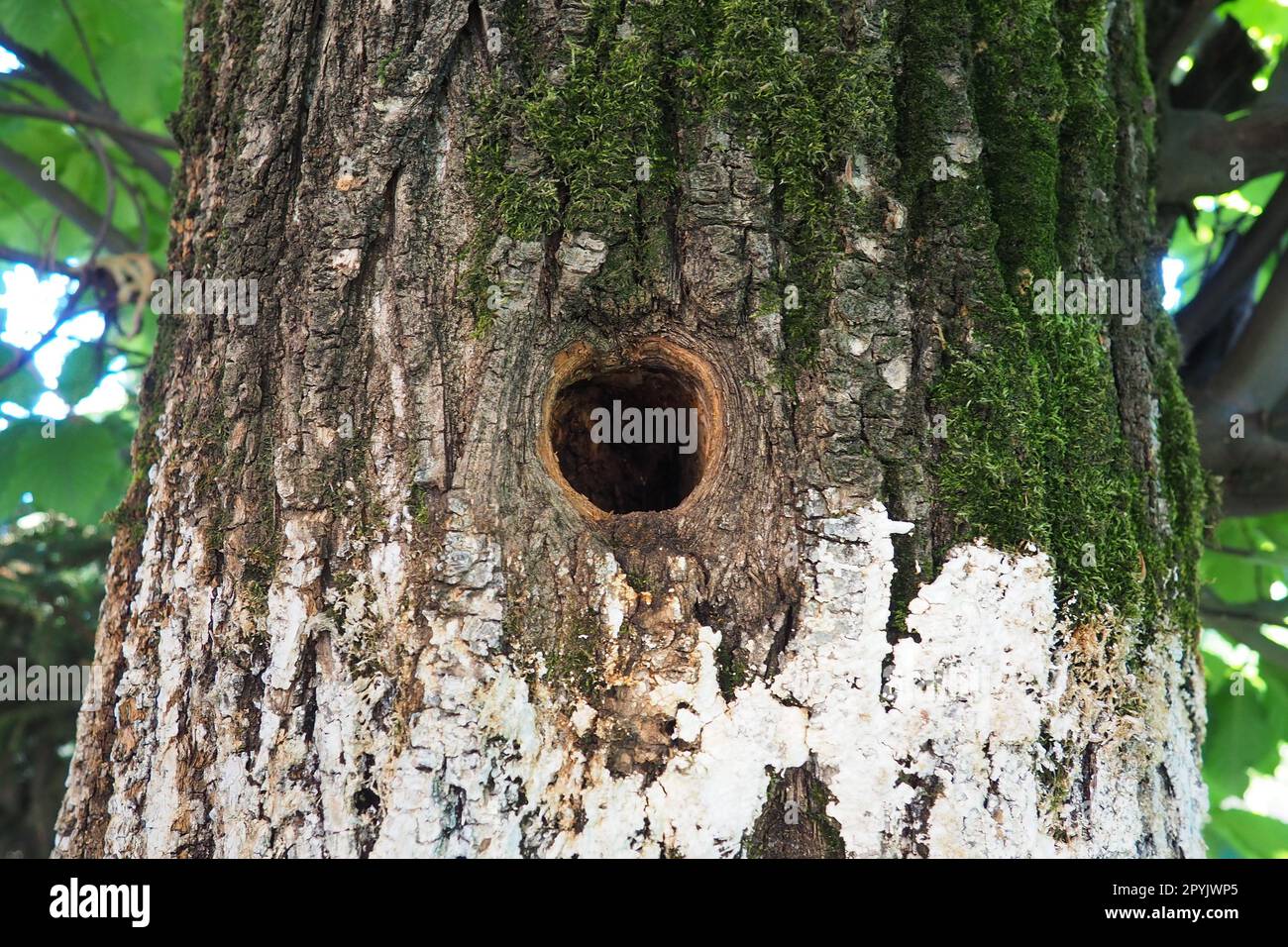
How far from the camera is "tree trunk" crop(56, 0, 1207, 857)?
1402mm

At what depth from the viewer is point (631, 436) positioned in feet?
5.92

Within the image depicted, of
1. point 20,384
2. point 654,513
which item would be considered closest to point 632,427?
point 654,513

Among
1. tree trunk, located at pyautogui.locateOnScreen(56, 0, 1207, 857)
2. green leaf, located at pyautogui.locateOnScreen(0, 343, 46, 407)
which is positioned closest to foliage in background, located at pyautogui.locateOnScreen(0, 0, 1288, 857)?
green leaf, located at pyautogui.locateOnScreen(0, 343, 46, 407)

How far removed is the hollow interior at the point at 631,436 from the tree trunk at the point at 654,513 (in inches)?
5.0

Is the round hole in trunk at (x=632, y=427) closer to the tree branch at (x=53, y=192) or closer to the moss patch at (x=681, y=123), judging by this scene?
the moss patch at (x=681, y=123)

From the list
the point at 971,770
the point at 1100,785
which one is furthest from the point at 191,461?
the point at 1100,785

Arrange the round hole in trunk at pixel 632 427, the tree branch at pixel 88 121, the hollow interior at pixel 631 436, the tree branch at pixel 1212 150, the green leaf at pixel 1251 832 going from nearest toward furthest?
1. the round hole in trunk at pixel 632 427
2. the hollow interior at pixel 631 436
3. the tree branch at pixel 1212 150
4. the tree branch at pixel 88 121
5. the green leaf at pixel 1251 832

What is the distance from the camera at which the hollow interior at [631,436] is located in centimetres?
171

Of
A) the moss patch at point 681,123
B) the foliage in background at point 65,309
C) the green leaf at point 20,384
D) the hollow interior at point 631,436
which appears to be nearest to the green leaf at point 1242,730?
the hollow interior at point 631,436

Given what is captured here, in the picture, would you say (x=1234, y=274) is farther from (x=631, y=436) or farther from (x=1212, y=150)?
(x=631, y=436)

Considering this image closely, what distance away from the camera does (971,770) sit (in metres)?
1.40

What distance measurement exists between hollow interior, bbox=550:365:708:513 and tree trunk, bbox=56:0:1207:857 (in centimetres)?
13

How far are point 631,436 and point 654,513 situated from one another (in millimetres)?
302
